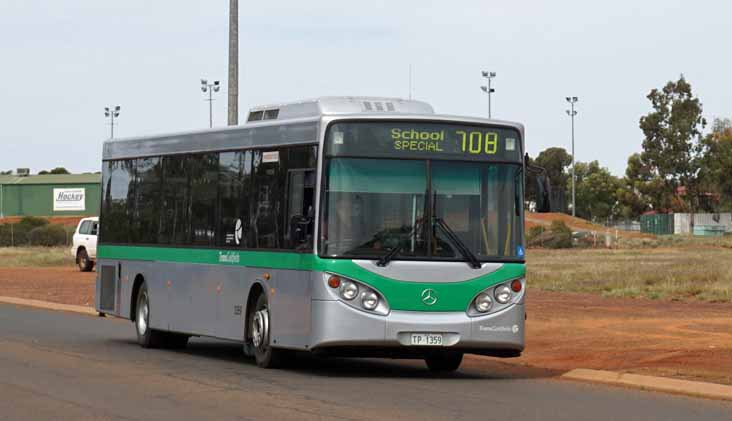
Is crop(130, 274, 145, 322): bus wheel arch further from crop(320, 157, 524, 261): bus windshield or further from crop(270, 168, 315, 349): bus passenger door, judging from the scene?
crop(320, 157, 524, 261): bus windshield

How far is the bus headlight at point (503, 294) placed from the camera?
16172 mm

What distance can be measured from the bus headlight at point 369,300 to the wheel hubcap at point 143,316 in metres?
6.46

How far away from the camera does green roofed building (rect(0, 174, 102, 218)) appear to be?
12488 cm

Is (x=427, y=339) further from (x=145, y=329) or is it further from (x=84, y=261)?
(x=84, y=261)

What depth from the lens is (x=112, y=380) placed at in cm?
1562

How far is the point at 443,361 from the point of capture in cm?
1752

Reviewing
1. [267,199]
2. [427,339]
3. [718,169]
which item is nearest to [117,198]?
[267,199]

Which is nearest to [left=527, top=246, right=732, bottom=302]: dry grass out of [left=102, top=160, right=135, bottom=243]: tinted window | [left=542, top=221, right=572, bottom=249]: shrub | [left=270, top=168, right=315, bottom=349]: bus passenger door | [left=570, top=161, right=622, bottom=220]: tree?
[left=102, top=160, right=135, bottom=243]: tinted window

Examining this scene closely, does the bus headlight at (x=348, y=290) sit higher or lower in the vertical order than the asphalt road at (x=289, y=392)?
higher

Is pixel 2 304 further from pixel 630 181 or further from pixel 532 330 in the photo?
pixel 630 181

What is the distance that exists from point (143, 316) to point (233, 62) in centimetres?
857

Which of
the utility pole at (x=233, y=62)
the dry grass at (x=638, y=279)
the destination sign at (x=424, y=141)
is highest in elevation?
the utility pole at (x=233, y=62)

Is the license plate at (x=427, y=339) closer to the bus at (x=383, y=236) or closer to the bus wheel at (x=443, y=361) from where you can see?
the bus at (x=383, y=236)

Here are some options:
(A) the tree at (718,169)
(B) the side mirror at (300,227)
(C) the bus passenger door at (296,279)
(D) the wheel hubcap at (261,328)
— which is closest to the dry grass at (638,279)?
(D) the wheel hubcap at (261,328)
